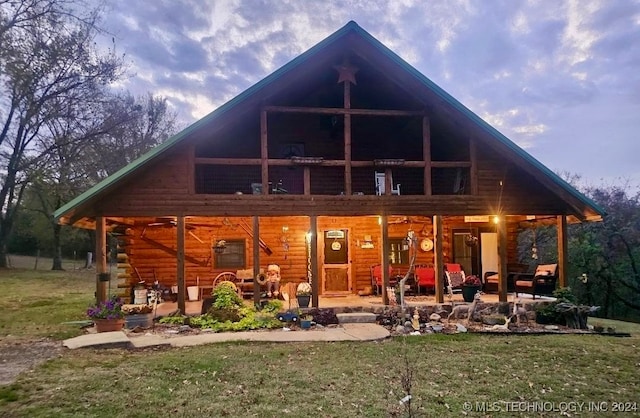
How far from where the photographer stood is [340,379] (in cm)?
580

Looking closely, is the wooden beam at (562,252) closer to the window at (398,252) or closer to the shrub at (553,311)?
the shrub at (553,311)

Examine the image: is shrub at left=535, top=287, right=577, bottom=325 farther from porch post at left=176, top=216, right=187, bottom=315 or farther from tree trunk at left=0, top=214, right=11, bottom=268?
tree trunk at left=0, top=214, right=11, bottom=268

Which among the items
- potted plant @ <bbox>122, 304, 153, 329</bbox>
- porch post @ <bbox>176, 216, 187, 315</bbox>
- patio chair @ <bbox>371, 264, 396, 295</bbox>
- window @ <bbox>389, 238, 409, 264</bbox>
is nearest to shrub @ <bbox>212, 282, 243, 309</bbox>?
porch post @ <bbox>176, 216, 187, 315</bbox>

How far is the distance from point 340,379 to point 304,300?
5161 mm

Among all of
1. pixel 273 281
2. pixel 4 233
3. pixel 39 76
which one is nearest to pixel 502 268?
pixel 273 281

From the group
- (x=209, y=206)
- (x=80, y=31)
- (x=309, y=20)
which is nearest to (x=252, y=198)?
(x=209, y=206)

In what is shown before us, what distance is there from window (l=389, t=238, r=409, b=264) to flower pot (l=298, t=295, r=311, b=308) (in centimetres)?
433

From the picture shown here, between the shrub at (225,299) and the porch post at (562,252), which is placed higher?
the porch post at (562,252)

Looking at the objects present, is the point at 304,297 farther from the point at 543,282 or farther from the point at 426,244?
the point at 543,282

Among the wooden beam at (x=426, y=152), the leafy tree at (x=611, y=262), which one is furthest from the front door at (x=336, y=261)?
the leafy tree at (x=611, y=262)

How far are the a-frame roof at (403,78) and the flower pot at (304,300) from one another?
4.65 metres

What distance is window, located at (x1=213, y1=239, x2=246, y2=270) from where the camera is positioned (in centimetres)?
1395

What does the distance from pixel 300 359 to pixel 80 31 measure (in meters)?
19.0

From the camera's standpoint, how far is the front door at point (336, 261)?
45.8ft
